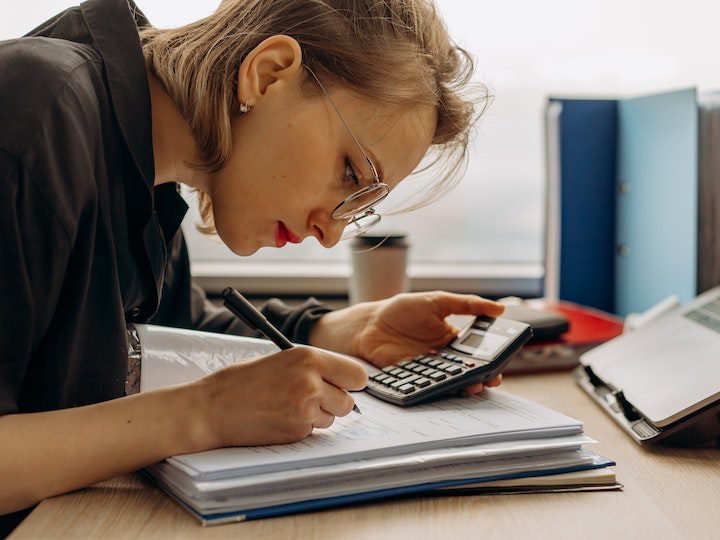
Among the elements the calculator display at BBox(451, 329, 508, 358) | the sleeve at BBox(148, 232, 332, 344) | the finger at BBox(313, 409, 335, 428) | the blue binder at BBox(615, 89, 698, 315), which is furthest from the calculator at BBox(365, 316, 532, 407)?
the blue binder at BBox(615, 89, 698, 315)

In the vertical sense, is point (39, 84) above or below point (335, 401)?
above

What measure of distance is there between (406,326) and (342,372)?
288 mm

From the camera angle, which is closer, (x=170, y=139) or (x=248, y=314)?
(x=248, y=314)

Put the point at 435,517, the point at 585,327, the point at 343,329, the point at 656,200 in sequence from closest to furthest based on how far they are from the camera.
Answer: the point at 435,517
the point at 343,329
the point at 585,327
the point at 656,200

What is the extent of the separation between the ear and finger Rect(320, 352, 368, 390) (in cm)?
27

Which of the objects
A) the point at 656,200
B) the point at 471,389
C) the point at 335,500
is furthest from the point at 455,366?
the point at 656,200

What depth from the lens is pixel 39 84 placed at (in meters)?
0.62

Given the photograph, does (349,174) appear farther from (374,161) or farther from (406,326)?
(406,326)

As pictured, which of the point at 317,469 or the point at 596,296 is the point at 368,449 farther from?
the point at 596,296

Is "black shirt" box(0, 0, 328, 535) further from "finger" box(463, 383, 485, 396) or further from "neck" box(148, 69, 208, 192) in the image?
"finger" box(463, 383, 485, 396)

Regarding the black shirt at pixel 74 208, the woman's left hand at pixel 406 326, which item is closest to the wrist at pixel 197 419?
the black shirt at pixel 74 208

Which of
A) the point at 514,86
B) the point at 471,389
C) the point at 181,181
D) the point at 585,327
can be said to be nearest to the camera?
the point at 471,389

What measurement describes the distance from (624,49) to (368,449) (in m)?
1.19

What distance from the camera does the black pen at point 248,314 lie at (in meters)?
0.68
